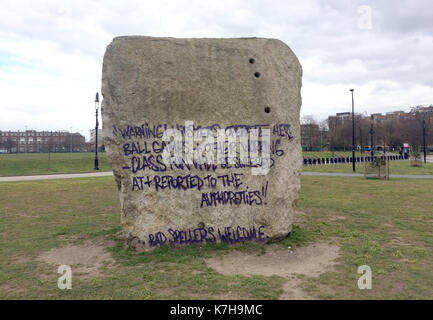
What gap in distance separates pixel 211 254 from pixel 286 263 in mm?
1490

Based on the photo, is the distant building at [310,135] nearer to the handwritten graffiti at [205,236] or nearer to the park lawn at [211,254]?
the park lawn at [211,254]

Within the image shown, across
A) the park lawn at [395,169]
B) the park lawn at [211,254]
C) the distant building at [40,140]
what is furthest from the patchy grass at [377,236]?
the distant building at [40,140]

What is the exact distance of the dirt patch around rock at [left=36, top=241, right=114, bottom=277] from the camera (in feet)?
19.7

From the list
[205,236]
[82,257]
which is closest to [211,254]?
[205,236]

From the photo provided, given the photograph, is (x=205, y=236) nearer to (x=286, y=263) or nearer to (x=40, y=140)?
(x=286, y=263)

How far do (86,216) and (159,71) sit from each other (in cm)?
602

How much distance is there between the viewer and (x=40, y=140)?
117875 mm

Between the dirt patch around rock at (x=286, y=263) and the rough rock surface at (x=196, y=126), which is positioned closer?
the dirt patch around rock at (x=286, y=263)

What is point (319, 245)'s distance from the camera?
719cm

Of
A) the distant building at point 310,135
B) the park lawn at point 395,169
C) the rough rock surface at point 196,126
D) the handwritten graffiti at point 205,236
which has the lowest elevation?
the handwritten graffiti at point 205,236

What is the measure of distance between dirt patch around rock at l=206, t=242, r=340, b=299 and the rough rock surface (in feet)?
1.97

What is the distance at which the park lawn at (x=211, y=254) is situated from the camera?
4902 millimetres

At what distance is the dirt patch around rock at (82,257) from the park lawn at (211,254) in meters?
0.20
